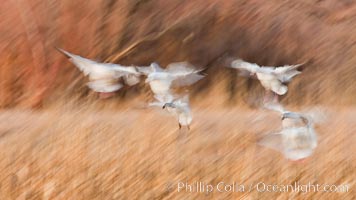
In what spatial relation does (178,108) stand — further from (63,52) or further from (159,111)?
(63,52)

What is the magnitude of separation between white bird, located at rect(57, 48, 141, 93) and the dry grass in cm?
5

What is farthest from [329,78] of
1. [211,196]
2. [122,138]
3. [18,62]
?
[18,62]

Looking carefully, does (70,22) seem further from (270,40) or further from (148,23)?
(270,40)

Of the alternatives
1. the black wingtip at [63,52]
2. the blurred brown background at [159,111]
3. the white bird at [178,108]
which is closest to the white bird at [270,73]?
the blurred brown background at [159,111]

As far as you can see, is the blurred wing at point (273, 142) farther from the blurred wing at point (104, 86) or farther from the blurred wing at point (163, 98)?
the blurred wing at point (104, 86)

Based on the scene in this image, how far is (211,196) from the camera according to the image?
1529mm

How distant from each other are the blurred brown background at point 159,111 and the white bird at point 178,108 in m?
0.02

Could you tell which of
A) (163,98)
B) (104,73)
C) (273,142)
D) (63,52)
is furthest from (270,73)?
(63,52)

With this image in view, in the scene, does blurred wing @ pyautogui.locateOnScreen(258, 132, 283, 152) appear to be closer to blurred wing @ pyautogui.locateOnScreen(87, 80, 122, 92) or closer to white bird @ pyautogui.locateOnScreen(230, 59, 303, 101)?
white bird @ pyautogui.locateOnScreen(230, 59, 303, 101)

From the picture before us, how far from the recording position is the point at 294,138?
1546mm

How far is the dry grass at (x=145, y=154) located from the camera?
59.7 inches

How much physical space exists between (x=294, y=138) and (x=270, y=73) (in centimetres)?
17

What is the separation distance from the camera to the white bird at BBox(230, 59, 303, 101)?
1552 millimetres

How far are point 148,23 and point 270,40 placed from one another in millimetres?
311
